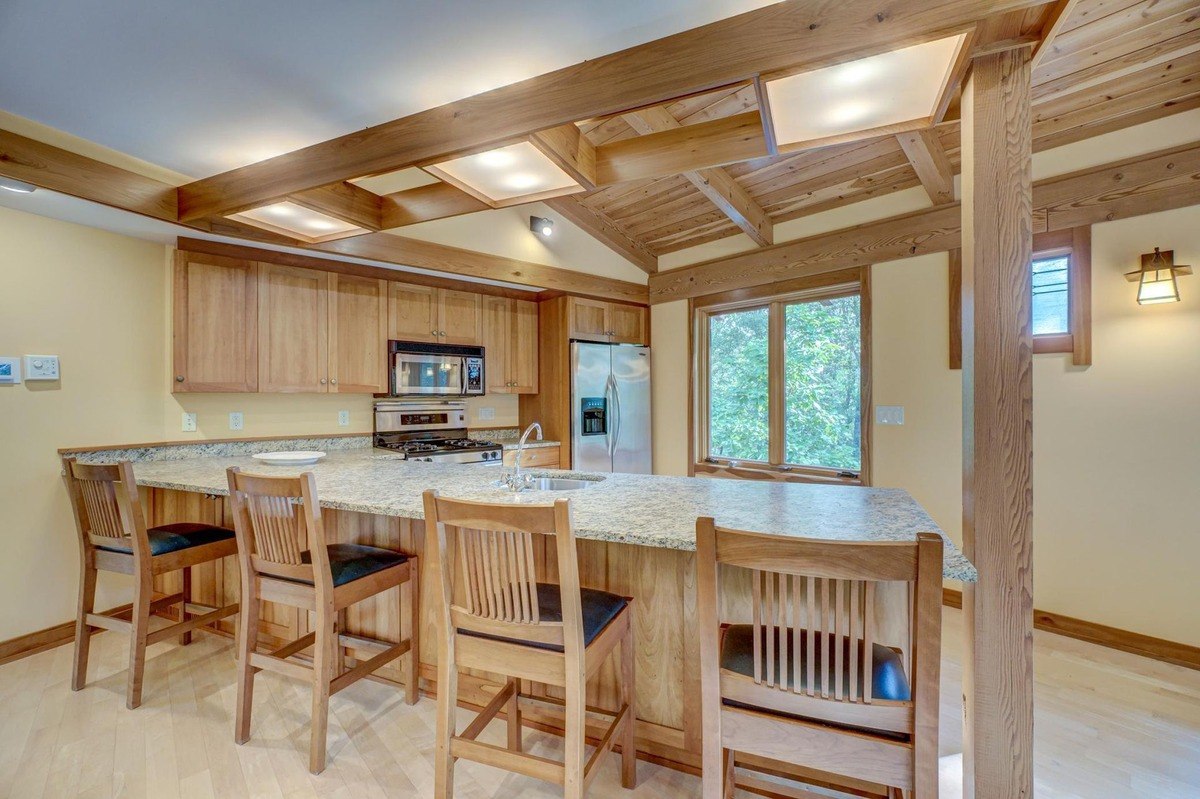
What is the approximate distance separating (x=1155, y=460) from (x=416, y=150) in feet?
12.5

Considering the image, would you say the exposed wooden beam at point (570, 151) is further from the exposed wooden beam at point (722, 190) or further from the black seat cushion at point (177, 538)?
the black seat cushion at point (177, 538)

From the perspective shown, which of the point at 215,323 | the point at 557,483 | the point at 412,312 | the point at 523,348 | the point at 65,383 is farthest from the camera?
the point at 523,348

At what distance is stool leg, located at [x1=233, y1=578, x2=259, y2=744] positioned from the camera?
5.90 ft

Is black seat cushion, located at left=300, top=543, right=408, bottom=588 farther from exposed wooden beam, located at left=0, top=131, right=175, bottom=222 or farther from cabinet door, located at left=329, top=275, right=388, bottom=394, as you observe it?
exposed wooden beam, located at left=0, top=131, right=175, bottom=222

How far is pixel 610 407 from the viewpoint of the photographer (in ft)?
14.6

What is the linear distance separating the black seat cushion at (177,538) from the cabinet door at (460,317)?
78.0 inches

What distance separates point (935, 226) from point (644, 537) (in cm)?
318

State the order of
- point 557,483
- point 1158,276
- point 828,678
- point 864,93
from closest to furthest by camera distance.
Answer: point 828,678 < point 864,93 < point 557,483 < point 1158,276

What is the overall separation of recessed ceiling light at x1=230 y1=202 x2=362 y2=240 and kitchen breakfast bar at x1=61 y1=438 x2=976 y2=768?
1.29 m

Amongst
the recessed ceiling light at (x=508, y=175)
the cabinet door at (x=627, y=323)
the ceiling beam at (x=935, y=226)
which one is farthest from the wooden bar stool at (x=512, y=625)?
the cabinet door at (x=627, y=323)

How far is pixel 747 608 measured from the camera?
1560 millimetres

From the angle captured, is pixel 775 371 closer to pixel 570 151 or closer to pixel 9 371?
pixel 570 151

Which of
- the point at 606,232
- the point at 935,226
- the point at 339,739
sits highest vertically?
the point at 606,232

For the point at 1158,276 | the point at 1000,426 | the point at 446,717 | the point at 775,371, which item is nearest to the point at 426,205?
the point at 446,717
